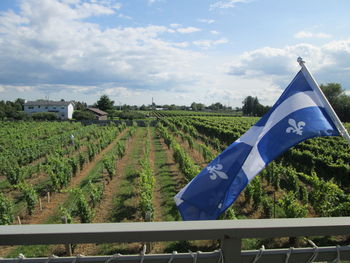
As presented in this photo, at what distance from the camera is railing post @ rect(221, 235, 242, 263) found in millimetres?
1482

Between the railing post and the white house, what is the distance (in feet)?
275

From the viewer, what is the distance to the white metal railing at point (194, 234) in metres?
1.38

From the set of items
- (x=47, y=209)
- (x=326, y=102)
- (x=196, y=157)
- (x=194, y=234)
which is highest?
(x=326, y=102)

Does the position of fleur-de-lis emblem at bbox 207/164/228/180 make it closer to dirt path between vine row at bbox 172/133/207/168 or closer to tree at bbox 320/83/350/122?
dirt path between vine row at bbox 172/133/207/168

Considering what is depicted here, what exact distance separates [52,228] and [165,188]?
11.5 metres

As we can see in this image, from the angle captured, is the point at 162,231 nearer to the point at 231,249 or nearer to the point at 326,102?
the point at 231,249

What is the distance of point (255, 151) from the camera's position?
2996 millimetres

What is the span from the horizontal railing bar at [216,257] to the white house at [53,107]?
8355cm

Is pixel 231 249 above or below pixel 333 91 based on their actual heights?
below

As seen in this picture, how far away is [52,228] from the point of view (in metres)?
1.41

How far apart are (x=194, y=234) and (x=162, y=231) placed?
0.16 meters

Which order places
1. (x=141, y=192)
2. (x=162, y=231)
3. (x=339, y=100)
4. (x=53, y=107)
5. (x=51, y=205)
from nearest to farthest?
(x=162, y=231), (x=141, y=192), (x=51, y=205), (x=339, y=100), (x=53, y=107)

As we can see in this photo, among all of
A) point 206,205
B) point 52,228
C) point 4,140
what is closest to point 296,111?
point 206,205

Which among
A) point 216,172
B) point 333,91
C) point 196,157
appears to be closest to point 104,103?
point 333,91
